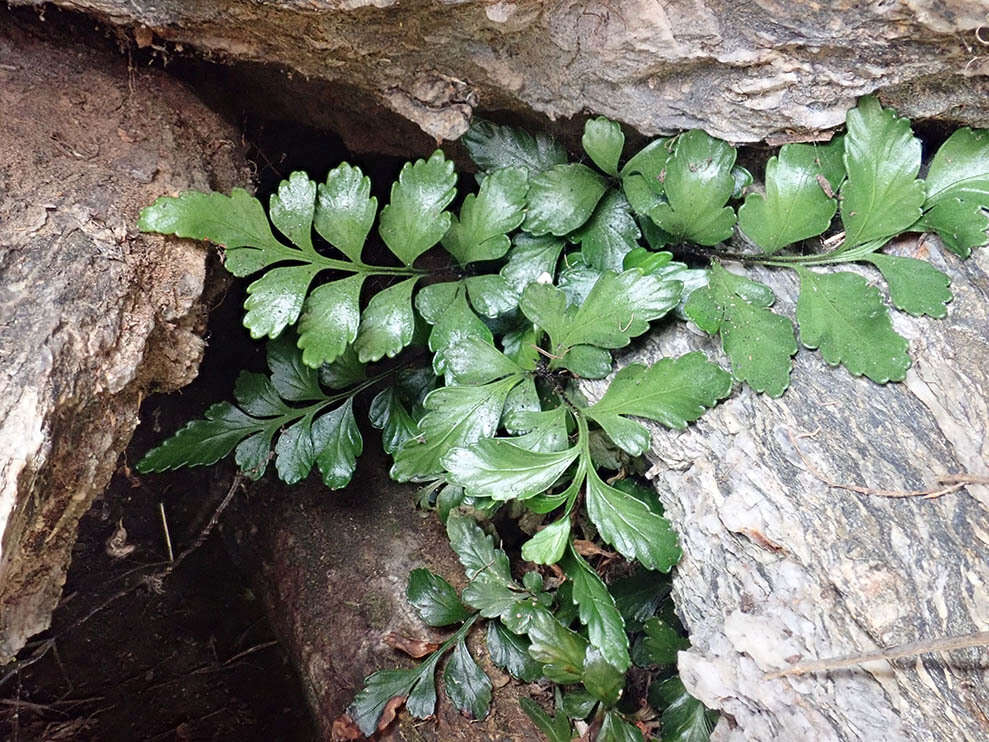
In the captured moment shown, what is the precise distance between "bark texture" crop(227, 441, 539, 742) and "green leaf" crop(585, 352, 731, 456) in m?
0.53

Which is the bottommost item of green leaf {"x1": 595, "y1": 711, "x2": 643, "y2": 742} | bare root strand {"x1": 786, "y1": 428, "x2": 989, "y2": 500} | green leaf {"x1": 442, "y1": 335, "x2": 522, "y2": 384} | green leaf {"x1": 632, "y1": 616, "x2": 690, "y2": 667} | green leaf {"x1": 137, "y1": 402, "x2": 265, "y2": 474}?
green leaf {"x1": 595, "y1": 711, "x2": 643, "y2": 742}

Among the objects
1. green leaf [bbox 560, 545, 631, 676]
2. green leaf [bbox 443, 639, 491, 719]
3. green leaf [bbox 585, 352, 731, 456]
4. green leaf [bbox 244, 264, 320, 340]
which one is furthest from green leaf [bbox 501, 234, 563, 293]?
green leaf [bbox 443, 639, 491, 719]

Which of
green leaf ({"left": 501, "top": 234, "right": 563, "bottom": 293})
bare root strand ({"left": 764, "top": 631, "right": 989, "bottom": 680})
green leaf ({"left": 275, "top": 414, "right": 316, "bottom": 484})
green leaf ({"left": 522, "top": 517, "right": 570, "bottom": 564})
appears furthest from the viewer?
green leaf ({"left": 275, "top": 414, "right": 316, "bottom": 484})

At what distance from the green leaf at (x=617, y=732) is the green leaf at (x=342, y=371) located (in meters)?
0.72

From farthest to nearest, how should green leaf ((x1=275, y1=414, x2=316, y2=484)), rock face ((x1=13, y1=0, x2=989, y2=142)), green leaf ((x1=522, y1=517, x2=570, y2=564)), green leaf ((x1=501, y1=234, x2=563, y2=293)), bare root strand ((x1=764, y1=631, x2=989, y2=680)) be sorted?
green leaf ((x1=275, y1=414, x2=316, y2=484)) → green leaf ((x1=501, y1=234, x2=563, y2=293)) → green leaf ((x1=522, y1=517, x2=570, y2=564)) → rock face ((x1=13, y1=0, x2=989, y2=142)) → bare root strand ((x1=764, y1=631, x2=989, y2=680))

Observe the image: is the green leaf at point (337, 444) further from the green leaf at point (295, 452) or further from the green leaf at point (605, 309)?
the green leaf at point (605, 309)

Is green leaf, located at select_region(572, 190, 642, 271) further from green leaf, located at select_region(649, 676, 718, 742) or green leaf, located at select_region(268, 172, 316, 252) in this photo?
green leaf, located at select_region(649, 676, 718, 742)

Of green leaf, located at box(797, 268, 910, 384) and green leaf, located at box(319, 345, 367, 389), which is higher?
green leaf, located at box(797, 268, 910, 384)

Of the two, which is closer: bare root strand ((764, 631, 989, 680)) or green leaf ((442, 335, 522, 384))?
bare root strand ((764, 631, 989, 680))

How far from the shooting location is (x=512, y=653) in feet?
4.45

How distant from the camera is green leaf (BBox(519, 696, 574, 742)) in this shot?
1284mm

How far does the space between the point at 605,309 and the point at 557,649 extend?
540mm

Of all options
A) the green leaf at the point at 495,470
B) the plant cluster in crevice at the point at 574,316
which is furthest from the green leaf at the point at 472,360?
the green leaf at the point at 495,470

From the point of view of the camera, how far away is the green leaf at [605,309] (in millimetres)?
1137
